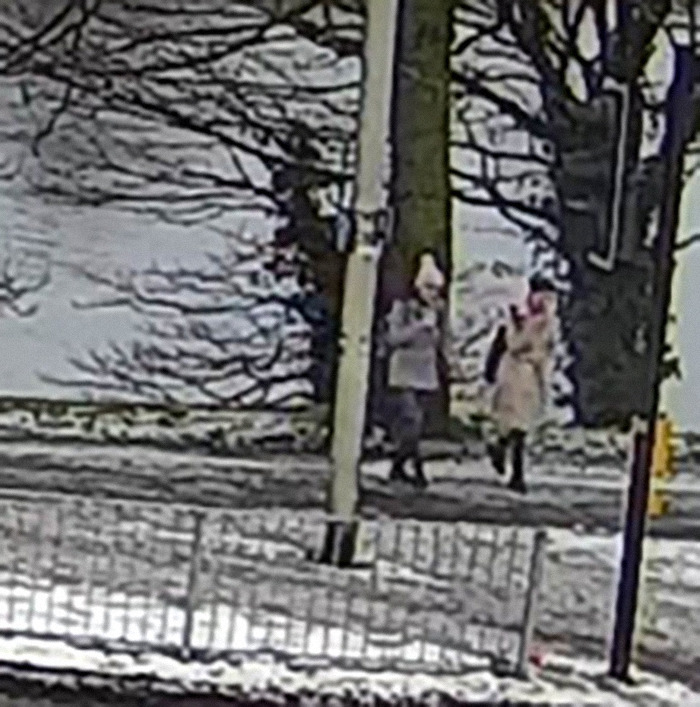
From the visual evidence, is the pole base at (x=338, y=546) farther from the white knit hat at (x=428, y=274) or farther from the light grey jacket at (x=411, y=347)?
→ the white knit hat at (x=428, y=274)

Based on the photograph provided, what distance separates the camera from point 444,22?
1906 centimetres

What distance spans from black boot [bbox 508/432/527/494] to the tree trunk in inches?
24.3

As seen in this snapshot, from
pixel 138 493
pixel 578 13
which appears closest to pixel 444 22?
pixel 578 13

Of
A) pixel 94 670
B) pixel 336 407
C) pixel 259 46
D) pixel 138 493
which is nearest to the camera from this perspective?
pixel 94 670

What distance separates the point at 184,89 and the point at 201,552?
8046mm

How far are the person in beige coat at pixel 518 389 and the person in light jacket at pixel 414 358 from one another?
482 mm

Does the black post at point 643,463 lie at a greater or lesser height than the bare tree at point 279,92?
lesser

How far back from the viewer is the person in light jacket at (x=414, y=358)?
1791 cm

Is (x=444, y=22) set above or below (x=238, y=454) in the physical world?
above

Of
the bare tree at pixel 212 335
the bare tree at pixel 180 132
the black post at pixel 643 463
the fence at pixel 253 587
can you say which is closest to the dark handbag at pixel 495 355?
the bare tree at pixel 180 132

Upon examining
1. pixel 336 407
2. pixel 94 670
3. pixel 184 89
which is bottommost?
pixel 94 670

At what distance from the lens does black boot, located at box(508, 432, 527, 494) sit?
736 inches

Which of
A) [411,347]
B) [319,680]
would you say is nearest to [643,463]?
[319,680]

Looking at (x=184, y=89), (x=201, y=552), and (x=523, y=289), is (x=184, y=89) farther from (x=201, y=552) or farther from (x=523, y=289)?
(x=201, y=552)
